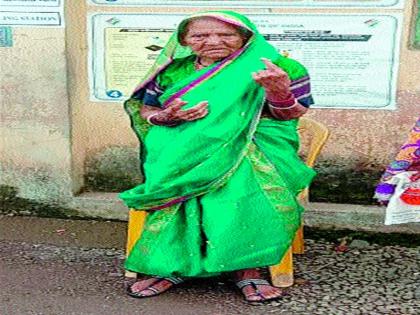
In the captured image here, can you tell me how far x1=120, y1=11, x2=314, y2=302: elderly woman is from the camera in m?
3.78

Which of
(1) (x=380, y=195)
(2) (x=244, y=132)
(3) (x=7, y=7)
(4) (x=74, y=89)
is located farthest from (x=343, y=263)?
(3) (x=7, y=7)

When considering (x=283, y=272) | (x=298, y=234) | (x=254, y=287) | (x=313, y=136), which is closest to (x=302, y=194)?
(x=298, y=234)

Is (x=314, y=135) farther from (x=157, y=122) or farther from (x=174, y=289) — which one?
(x=174, y=289)

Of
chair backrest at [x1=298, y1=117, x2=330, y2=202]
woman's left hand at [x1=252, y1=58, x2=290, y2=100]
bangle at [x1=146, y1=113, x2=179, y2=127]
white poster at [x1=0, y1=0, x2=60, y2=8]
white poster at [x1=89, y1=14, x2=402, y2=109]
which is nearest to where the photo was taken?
woman's left hand at [x1=252, y1=58, x2=290, y2=100]

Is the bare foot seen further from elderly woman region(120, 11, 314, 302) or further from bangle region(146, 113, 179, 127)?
bangle region(146, 113, 179, 127)

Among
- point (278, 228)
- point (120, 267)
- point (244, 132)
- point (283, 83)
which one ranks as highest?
point (283, 83)

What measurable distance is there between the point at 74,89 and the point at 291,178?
167 cm

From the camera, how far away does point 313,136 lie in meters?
4.56

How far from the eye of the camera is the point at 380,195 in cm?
386

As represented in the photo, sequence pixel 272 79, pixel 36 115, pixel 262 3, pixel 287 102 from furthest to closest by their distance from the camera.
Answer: pixel 36 115 < pixel 262 3 < pixel 287 102 < pixel 272 79

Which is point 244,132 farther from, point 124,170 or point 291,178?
point 124,170

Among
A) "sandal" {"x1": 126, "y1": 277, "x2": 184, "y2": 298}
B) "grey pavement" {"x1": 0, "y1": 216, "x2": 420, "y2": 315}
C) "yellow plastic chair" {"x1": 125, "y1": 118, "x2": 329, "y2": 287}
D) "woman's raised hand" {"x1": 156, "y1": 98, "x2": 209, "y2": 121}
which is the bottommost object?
"grey pavement" {"x1": 0, "y1": 216, "x2": 420, "y2": 315}

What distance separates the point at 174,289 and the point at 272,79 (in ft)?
3.94

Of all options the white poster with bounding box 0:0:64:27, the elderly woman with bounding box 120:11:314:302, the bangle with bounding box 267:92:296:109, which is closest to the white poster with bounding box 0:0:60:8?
the white poster with bounding box 0:0:64:27
